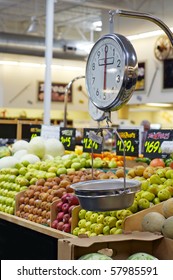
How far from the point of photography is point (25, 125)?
302 inches

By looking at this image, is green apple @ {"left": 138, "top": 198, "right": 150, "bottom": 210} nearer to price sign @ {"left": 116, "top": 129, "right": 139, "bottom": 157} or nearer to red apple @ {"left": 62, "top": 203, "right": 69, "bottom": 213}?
red apple @ {"left": 62, "top": 203, "right": 69, "bottom": 213}

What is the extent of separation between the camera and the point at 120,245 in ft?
9.46

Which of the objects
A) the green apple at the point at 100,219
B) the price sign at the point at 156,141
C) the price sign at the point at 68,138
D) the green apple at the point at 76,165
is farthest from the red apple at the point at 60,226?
the price sign at the point at 68,138

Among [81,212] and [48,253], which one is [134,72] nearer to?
[81,212]

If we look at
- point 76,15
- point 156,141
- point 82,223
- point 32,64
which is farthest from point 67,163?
point 32,64

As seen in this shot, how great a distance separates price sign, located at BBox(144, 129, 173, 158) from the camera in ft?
15.5

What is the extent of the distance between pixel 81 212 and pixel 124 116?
9780 mm

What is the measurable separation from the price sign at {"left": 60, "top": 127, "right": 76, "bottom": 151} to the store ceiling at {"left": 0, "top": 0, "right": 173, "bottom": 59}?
17.9ft

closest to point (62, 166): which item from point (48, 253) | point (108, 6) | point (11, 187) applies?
point (11, 187)

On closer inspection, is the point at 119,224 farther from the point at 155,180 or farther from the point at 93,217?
the point at 155,180

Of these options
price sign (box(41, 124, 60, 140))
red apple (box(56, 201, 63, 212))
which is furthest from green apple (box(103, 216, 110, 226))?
price sign (box(41, 124, 60, 140))

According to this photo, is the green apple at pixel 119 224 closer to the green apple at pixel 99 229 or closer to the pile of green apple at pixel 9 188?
the green apple at pixel 99 229

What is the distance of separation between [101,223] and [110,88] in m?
0.87

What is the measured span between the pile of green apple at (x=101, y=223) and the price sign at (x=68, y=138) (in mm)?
2188
